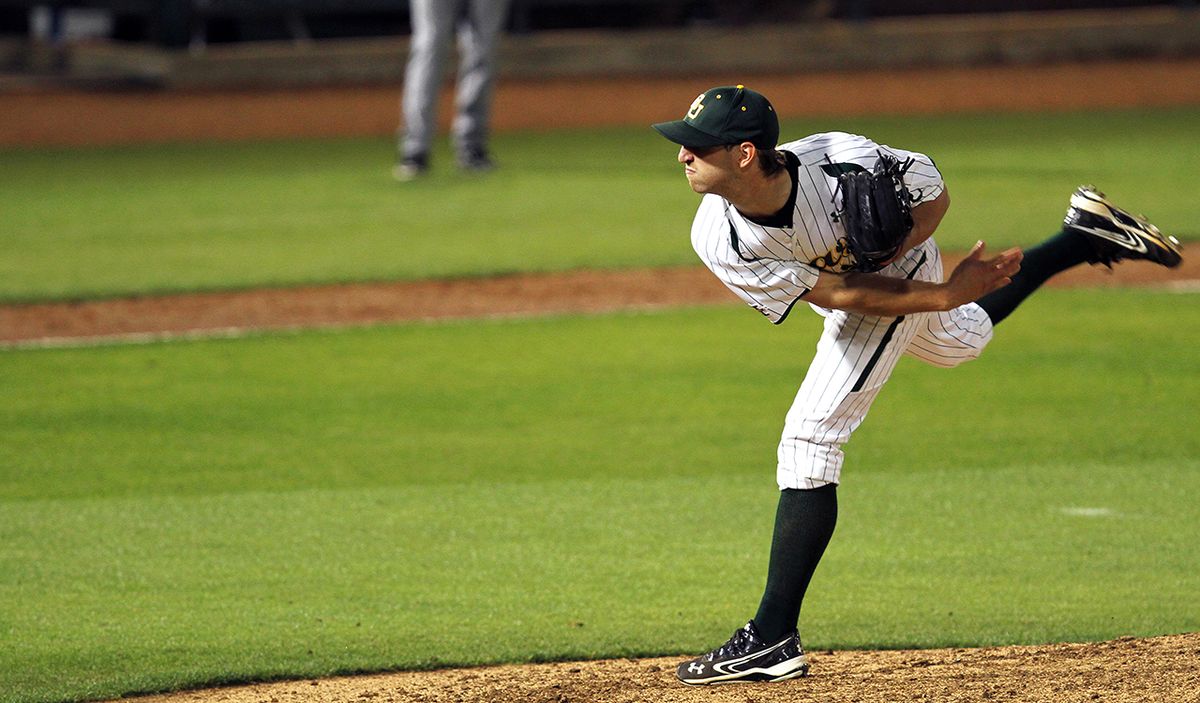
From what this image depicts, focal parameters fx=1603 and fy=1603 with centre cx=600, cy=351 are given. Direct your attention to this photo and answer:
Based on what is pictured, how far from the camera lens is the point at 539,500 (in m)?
5.15

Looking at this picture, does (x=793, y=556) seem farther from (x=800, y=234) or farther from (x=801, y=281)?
(x=800, y=234)

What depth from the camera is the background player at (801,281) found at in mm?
3402

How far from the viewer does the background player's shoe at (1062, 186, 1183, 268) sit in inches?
177

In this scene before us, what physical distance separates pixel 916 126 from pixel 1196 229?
222 inches

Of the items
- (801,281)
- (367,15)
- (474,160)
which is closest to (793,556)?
(801,281)

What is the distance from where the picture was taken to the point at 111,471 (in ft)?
18.1

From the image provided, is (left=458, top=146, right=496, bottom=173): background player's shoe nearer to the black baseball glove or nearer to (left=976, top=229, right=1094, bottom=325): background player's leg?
(left=976, top=229, right=1094, bottom=325): background player's leg

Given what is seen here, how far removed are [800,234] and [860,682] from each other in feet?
3.27

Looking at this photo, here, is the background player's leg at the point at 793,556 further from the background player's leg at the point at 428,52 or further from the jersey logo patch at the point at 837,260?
the background player's leg at the point at 428,52

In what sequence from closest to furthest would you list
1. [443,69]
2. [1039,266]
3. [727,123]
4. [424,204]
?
1. [727,123]
2. [1039,266]
3. [424,204]
4. [443,69]

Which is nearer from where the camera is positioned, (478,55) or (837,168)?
(837,168)

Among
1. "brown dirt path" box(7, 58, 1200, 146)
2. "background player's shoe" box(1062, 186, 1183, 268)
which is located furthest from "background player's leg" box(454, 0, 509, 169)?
"background player's shoe" box(1062, 186, 1183, 268)

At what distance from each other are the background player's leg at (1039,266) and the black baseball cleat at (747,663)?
124cm

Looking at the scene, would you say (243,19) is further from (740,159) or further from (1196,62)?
(740,159)
